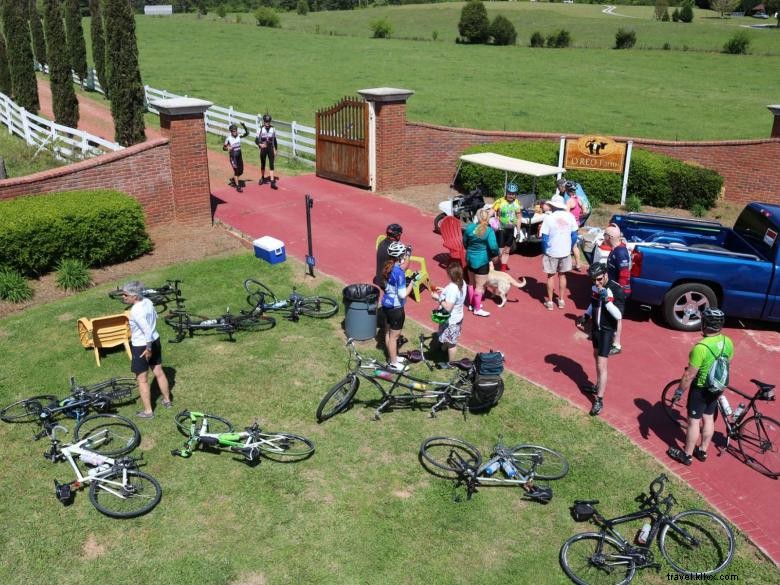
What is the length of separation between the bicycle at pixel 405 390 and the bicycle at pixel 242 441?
0.63 meters

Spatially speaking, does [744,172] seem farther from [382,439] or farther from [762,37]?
[762,37]

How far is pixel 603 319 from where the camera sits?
8.12m

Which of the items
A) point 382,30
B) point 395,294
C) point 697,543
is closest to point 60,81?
point 395,294

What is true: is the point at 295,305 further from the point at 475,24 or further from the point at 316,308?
the point at 475,24

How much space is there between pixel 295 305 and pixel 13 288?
15.9 feet

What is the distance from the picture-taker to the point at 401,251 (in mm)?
8984

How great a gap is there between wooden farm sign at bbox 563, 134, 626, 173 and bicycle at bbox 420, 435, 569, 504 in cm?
1139

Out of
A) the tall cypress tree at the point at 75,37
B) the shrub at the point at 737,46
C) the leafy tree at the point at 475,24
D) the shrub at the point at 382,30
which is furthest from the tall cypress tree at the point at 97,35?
the shrub at the point at 737,46

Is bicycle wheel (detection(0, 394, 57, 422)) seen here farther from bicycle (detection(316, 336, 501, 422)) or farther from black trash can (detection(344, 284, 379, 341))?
black trash can (detection(344, 284, 379, 341))

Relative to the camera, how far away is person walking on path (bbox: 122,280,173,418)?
7.70 m

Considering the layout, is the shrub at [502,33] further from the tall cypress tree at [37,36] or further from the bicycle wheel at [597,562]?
the bicycle wheel at [597,562]

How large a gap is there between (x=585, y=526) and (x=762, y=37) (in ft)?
234

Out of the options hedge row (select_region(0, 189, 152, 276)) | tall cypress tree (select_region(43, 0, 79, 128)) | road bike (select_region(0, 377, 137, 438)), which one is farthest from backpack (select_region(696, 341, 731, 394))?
tall cypress tree (select_region(43, 0, 79, 128))

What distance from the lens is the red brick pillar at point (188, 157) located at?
46.1 feet
